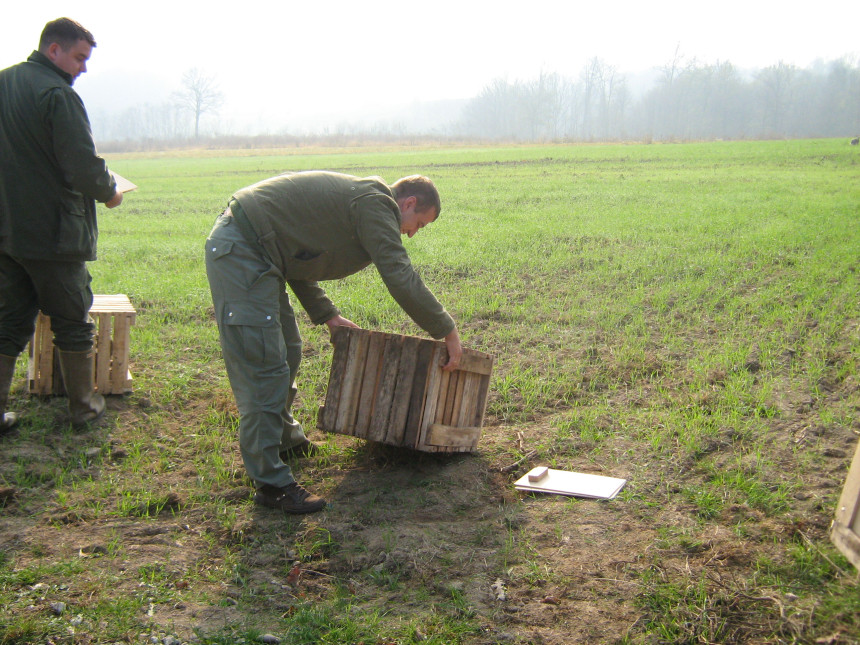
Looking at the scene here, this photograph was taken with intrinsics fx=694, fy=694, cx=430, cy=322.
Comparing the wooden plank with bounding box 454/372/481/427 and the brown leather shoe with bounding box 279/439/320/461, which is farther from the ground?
the wooden plank with bounding box 454/372/481/427

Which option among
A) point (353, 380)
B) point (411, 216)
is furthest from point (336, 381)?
point (411, 216)

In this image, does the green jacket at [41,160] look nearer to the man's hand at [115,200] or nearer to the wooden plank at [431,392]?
the man's hand at [115,200]

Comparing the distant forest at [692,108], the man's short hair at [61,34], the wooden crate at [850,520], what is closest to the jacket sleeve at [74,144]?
the man's short hair at [61,34]

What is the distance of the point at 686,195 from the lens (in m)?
16.5

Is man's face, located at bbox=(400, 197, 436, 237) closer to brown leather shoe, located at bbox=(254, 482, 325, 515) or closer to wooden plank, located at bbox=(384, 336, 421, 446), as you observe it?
wooden plank, located at bbox=(384, 336, 421, 446)

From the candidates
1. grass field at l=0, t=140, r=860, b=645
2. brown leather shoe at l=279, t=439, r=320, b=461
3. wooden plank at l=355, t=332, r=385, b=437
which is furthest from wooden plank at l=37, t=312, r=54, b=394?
wooden plank at l=355, t=332, r=385, b=437

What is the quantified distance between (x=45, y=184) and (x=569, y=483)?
12.4 ft

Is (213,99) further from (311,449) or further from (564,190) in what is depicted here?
(311,449)

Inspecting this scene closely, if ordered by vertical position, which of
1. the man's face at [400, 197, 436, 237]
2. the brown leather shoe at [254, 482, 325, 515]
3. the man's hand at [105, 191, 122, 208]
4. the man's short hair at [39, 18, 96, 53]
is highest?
the man's short hair at [39, 18, 96, 53]

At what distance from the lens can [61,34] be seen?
4398 millimetres

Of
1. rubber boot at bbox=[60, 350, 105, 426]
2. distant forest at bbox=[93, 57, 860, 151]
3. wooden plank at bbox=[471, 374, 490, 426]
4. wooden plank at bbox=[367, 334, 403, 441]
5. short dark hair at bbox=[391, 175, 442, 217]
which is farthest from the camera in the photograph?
distant forest at bbox=[93, 57, 860, 151]

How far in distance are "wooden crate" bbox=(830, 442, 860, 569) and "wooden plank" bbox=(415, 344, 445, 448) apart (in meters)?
2.21

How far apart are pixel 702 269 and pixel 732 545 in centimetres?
642

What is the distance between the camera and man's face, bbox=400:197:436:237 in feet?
13.7
